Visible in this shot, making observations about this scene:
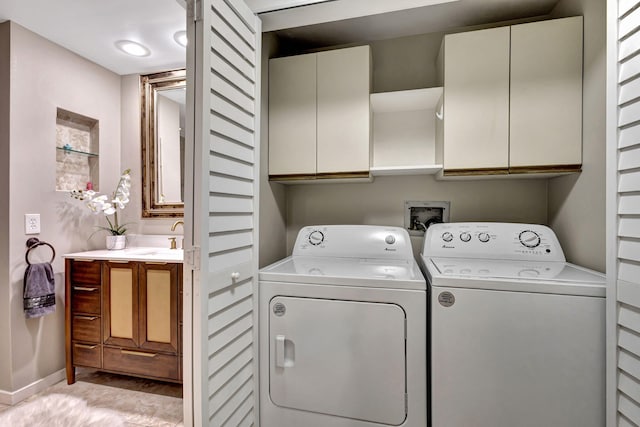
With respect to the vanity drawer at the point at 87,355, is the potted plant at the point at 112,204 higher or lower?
higher

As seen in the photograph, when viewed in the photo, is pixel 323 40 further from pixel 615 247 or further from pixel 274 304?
pixel 615 247

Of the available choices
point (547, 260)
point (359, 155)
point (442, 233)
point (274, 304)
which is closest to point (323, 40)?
point (359, 155)

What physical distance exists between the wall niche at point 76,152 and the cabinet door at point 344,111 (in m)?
1.96

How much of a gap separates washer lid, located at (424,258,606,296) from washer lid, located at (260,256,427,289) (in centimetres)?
12

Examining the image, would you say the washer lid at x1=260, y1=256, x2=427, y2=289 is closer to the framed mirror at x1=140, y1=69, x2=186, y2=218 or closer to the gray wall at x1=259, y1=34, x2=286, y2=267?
the gray wall at x1=259, y1=34, x2=286, y2=267

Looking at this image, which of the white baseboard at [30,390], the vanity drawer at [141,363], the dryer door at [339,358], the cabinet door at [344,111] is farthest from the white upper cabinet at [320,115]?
the white baseboard at [30,390]

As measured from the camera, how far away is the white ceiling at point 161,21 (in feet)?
5.91

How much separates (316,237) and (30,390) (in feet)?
7.03

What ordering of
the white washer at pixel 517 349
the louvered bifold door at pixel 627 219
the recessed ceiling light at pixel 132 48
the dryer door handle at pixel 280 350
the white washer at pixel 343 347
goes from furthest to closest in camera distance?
the recessed ceiling light at pixel 132 48 < the dryer door handle at pixel 280 350 < the white washer at pixel 343 347 < the white washer at pixel 517 349 < the louvered bifold door at pixel 627 219

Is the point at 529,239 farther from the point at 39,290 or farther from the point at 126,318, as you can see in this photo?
the point at 39,290

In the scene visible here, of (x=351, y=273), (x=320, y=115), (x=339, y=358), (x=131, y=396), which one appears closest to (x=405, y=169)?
(x=320, y=115)

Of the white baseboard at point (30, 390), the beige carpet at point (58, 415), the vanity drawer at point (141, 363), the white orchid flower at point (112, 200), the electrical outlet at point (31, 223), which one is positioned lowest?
the beige carpet at point (58, 415)

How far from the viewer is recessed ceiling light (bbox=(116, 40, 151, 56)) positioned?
2232 mm

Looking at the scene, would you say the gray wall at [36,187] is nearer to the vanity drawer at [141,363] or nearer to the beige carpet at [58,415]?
the beige carpet at [58,415]
